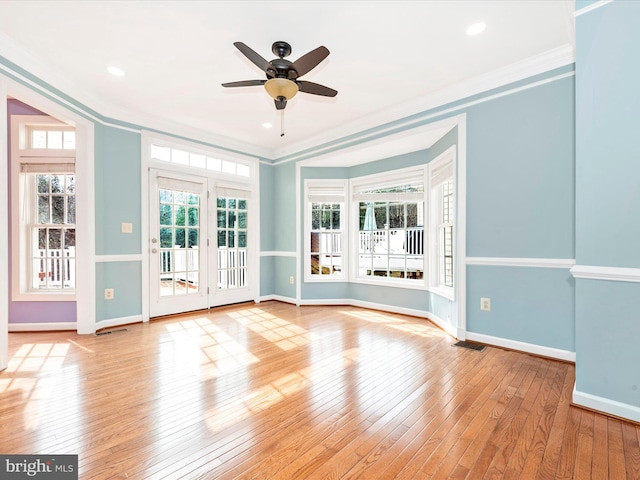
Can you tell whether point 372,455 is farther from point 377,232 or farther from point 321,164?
point 321,164

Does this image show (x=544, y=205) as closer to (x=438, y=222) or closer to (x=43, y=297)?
(x=438, y=222)

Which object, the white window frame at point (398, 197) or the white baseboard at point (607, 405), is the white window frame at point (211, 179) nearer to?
the white window frame at point (398, 197)

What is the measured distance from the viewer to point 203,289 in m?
4.88

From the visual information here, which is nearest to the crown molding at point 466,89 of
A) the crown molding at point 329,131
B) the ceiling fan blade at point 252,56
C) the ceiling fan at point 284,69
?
the crown molding at point 329,131

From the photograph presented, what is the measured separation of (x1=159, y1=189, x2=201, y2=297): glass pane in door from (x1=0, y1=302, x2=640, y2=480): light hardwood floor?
136 cm

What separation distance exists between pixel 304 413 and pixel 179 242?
11.5 feet

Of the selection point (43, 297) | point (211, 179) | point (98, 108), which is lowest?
point (43, 297)

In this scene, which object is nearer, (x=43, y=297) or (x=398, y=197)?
(x=43, y=297)

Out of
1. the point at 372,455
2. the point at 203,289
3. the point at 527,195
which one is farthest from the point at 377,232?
the point at 372,455

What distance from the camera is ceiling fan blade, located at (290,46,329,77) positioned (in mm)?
2197

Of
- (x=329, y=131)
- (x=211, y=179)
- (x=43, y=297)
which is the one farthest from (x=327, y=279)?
(x=43, y=297)

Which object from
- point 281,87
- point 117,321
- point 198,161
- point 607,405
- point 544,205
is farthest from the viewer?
point 198,161

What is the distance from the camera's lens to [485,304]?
3.25 meters

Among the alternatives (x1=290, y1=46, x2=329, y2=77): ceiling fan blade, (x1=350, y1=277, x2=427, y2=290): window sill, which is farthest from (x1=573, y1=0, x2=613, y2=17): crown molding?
(x1=350, y1=277, x2=427, y2=290): window sill
